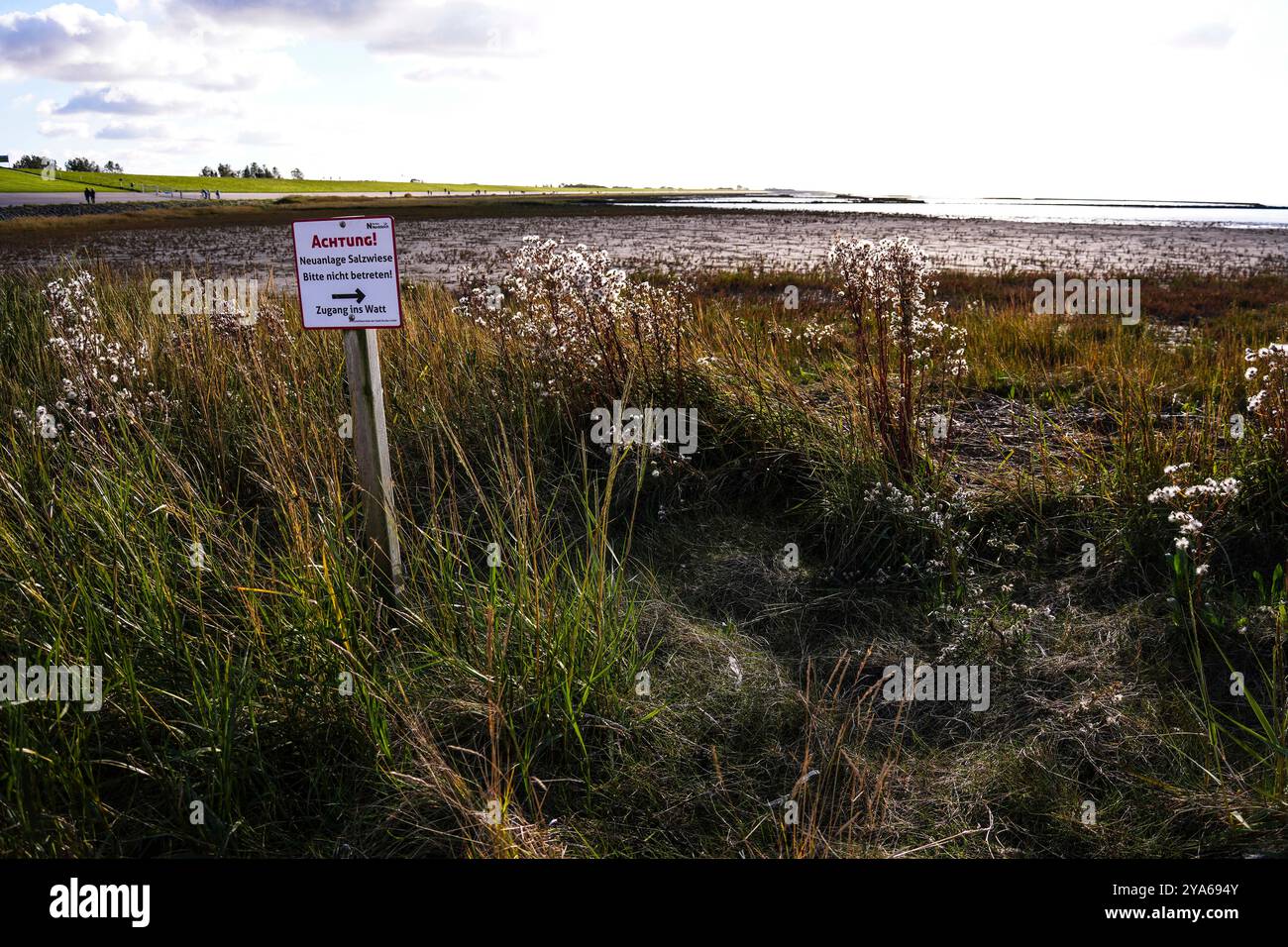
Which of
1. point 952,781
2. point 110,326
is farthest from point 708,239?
point 952,781

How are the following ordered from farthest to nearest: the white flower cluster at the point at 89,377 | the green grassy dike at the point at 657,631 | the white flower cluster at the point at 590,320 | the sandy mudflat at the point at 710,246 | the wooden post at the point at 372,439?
1. the sandy mudflat at the point at 710,246
2. the white flower cluster at the point at 590,320
3. the white flower cluster at the point at 89,377
4. the wooden post at the point at 372,439
5. the green grassy dike at the point at 657,631

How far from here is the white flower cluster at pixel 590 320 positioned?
507 cm

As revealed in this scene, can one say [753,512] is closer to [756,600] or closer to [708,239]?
[756,600]

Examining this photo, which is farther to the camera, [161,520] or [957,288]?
[957,288]

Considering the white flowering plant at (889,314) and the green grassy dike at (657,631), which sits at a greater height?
the white flowering plant at (889,314)

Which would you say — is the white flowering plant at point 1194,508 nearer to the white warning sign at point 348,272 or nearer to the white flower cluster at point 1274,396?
the white flower cluster at point 1274,396

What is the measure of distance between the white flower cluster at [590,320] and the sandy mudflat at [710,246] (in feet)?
32.4

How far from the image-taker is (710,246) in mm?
27516

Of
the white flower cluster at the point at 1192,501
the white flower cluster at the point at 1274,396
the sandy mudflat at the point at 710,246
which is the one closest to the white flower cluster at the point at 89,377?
the white flower cluster at the point at 1192,501

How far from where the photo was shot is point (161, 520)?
3594 millimetres

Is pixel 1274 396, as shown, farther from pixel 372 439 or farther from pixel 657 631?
pixel 372 439
